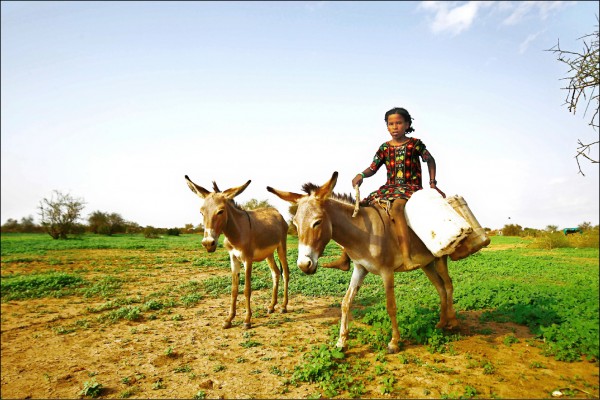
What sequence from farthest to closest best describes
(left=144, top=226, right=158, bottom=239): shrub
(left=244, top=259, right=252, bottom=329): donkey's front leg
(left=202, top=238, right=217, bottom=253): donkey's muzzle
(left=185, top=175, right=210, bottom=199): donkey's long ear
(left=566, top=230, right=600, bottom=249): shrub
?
(left=144, top=226, right=158, bottom=239): shrub
(left=244, top=259, right=252, bottom=329): donkey's front leg
(left=185, top=175, right=210, bottom=199): donkey's long ear
(left=202, top=238, right=217, bottom=253): donkey's muzzle
(left=566, top=230, right=600, bottom=249): shrub

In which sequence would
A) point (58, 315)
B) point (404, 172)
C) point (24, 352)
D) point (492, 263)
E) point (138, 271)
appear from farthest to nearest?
point (138, 271) → point (492, 263) → point (58, 315) → point (24, 352) → point (404, 172)

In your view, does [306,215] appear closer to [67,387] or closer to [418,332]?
[418,332]

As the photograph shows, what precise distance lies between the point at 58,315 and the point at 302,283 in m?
7.54

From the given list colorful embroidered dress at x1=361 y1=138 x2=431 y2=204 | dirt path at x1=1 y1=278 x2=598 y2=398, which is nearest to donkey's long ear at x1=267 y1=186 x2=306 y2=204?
colorful embroidered dress at x1=361 y1=138 x2=431 y2=204

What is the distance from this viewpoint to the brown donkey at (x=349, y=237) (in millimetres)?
4496

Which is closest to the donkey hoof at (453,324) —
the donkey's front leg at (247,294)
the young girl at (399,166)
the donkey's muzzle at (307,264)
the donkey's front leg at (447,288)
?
the donkey's front leg at (447,288)

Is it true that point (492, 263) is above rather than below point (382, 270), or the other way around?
below

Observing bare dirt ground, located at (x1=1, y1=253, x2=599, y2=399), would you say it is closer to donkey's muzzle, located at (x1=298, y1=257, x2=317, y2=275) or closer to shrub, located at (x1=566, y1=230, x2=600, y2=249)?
shrub, located at (x1=566, y1=230, x2=600, y2=249)

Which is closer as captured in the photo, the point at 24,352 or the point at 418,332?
the point at 418,332

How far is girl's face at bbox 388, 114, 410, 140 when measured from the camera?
17.9 ft

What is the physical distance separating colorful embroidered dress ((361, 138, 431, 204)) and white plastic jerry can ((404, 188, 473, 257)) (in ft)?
1.19

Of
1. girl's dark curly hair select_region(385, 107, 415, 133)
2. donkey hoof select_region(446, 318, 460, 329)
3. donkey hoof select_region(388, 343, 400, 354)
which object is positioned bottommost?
donkey hoof select_region(388, 343, 400, 354)

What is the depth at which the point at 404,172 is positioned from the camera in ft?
17.8

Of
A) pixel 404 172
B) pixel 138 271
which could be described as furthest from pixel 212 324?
pixel 138 271
